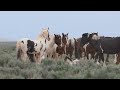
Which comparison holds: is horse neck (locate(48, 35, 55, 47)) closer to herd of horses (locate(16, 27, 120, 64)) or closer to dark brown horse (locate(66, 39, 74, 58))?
herd of horses (locate(16, 27, 120, 64))

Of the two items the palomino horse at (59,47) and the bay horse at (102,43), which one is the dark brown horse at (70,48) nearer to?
the palomino horse at (59,47)

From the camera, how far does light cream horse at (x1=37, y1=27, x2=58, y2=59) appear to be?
12836 mm

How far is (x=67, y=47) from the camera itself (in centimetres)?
1385

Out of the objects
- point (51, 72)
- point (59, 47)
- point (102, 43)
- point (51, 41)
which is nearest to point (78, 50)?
point (102, 43)

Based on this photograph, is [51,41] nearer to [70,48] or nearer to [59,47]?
[59,47]

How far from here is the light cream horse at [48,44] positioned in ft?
42.1

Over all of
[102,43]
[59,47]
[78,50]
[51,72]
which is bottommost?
[51,72]

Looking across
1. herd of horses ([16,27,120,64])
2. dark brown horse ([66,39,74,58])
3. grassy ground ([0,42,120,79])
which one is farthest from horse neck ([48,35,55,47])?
grassy ground ([0,42,120,79])

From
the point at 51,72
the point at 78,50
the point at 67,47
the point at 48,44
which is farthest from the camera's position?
the point at 78,50

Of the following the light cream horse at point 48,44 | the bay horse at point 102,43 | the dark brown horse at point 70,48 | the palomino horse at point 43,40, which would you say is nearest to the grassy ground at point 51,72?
the palomino horse at point 43,40

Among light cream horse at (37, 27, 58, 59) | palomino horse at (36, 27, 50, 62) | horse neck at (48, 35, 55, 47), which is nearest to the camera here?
palomino horse at (36, 27, 50, 62)

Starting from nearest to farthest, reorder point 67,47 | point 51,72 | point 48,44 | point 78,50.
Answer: point 51,72
point 48,44
point 67,47
point 78,50

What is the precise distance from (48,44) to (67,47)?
106 centimetres
